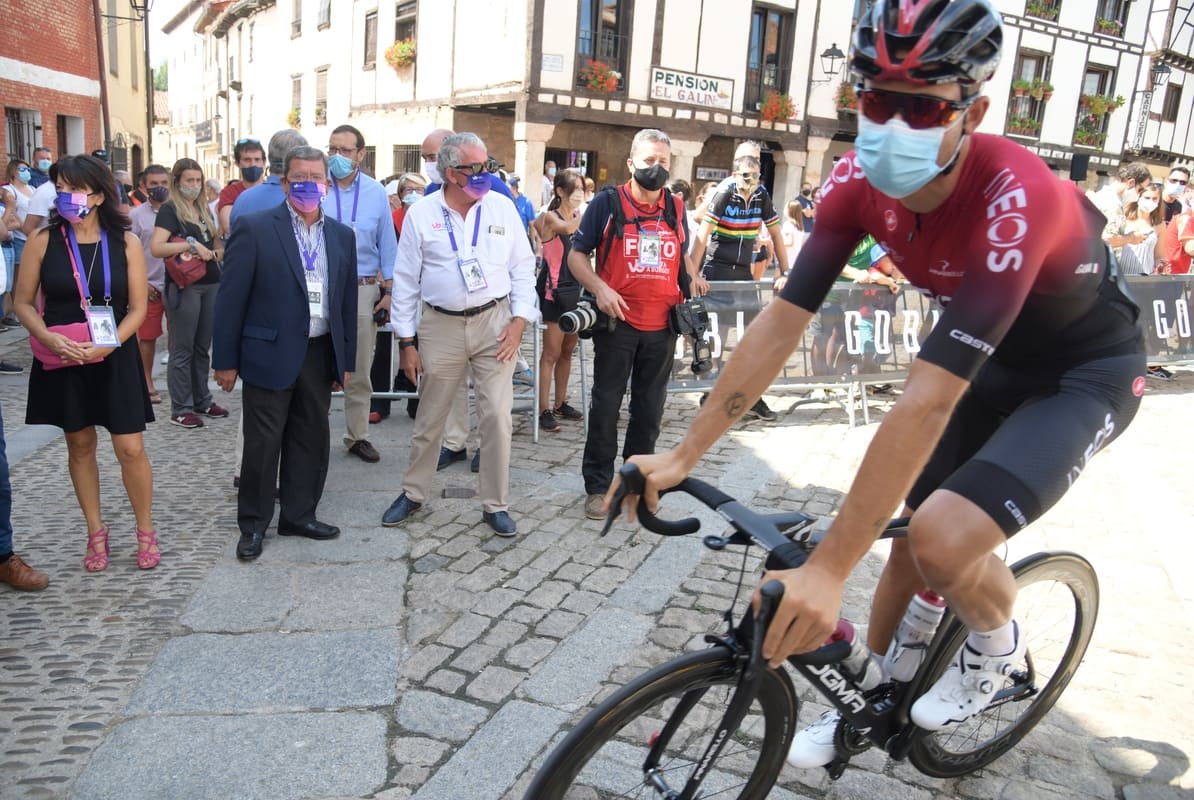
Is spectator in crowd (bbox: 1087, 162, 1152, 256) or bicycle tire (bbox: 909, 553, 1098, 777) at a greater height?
A: spectator in crowd (bbox: 1087, 162, 1152, 256)

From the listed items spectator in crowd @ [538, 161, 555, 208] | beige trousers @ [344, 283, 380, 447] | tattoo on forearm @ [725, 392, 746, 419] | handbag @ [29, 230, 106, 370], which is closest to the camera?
tattoo on forearm @ [725, 392, 746, 419]

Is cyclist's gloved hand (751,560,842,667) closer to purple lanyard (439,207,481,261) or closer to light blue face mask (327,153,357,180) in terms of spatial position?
purple lanyard (439,207,481,261)

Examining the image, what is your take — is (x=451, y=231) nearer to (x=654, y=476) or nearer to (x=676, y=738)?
A: (x=654, y=476)

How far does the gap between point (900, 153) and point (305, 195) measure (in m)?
3.60

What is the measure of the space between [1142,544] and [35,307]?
5.94 metres

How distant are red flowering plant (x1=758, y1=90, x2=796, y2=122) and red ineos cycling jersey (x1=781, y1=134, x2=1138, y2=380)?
73.7ft

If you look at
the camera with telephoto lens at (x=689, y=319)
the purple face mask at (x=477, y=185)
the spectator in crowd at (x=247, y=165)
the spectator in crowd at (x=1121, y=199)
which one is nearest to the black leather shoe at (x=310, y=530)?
the purple face mask at (x=477, y=185)

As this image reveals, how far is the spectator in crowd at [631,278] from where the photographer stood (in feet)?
17.0

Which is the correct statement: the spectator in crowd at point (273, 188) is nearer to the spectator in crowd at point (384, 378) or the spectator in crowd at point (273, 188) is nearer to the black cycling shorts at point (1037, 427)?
the spectator in crowd at point (384, 378)

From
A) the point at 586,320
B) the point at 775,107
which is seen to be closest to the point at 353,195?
the point at 586,320

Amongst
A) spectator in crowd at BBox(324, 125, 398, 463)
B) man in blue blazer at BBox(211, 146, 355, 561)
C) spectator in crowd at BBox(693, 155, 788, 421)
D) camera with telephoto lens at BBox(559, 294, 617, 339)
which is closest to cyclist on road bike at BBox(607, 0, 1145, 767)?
camera with telephoto lens at BBox(559, 294, 617, 339)

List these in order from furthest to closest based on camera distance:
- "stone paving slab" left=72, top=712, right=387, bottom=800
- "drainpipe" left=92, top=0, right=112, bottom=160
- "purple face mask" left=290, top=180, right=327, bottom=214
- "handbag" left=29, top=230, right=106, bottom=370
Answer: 1. "drainpipe" left=92, top=0, right=112, bottom=160
2. "purple face mask" left=290, top=180, right=327, bottom=214
3. "handbag" left=29, top=230, right=106, bottom=370
4. "stone paving slab" left=72, top=712, right=387, bottom=800

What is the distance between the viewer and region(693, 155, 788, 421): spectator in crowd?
7.28 meters

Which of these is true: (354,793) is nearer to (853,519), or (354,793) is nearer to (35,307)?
(853,519)
